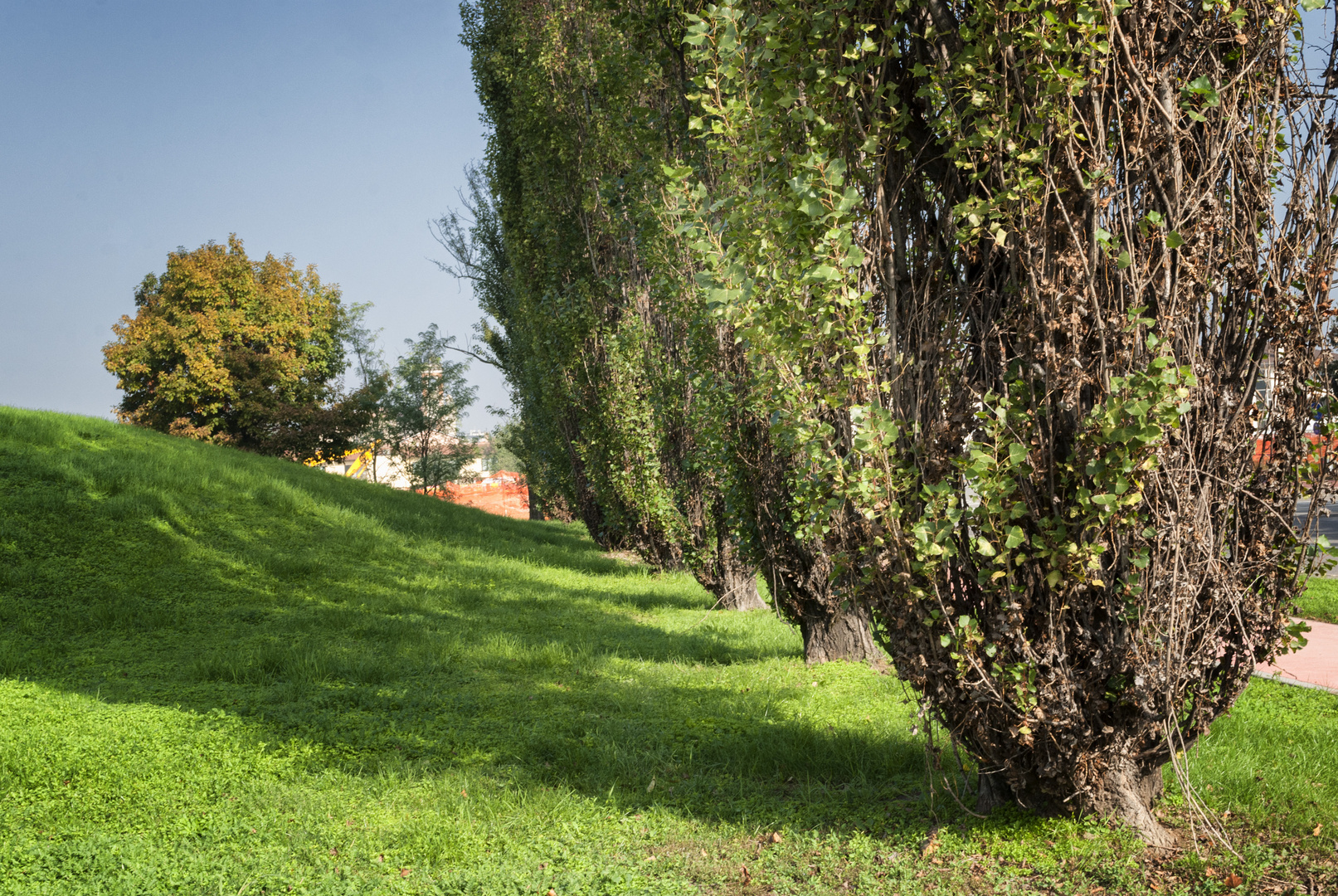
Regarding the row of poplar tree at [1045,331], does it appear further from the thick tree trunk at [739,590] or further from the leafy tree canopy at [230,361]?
the leafy tree canopy at [230,361]

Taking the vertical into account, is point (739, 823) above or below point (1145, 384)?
below

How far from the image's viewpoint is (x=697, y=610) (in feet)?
38.4

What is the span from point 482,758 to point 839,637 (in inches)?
136

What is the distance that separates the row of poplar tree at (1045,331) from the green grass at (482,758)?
29.7 inches

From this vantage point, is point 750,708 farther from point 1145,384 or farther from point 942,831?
point 1145,384

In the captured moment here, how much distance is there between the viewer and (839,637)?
7363mm

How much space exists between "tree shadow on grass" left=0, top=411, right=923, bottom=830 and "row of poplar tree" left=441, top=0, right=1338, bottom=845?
4.34 feet

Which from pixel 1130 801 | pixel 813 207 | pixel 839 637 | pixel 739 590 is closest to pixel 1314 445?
pixel 1130 801

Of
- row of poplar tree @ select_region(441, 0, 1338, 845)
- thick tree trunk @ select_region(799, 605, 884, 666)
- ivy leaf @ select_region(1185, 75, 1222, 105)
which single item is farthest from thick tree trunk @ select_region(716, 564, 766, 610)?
ivy leaf @ select_region(1185, 75, 1222, 105)

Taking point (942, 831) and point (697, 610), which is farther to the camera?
point (697, 610)

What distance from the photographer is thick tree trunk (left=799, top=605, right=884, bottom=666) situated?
7.26 metres

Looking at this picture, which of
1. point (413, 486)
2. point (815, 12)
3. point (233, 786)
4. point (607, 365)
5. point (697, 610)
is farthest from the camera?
point (413, 486)

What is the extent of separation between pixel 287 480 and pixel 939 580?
1620 cm

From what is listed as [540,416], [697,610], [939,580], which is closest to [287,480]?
[540,416]
